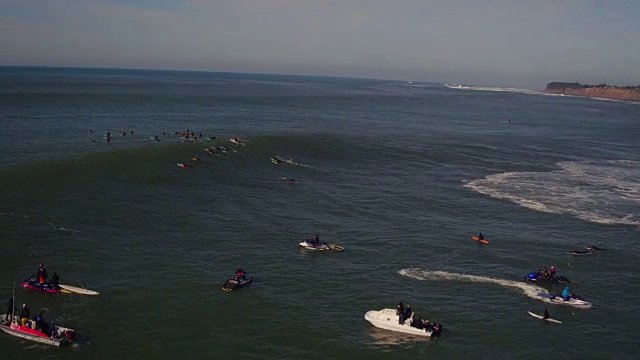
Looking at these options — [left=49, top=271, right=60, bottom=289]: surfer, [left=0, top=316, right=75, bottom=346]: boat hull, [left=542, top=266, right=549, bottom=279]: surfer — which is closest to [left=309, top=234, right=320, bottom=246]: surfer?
[left=542, top=266, right=549, bottom=279]: surfer

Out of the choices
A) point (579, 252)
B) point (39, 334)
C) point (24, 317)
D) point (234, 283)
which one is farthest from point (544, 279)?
point (24, 317)

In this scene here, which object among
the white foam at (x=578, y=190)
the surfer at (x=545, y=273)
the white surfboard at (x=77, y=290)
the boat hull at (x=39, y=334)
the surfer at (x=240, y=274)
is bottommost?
the boat hull at (x=39, y=334)

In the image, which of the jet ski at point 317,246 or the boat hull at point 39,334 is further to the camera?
the jet ski at point 317,246

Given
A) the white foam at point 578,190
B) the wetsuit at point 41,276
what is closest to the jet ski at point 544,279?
the white foam at point 578,190

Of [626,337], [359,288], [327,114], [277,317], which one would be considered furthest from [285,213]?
[327,114]

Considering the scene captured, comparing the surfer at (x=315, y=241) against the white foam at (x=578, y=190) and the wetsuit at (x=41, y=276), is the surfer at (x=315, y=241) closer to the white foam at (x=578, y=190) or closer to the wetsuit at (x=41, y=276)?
the wetsuit at (x=41, y=276)

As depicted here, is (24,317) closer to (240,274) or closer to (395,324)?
(240,274)
